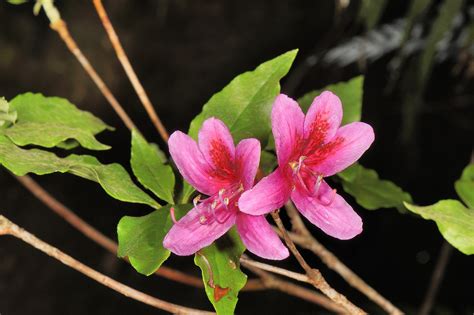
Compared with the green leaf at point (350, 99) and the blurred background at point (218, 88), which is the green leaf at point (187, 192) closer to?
the green leaf at point (350, 99)

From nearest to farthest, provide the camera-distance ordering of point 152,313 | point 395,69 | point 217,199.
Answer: point 217,199
point 395,69
point 152,313

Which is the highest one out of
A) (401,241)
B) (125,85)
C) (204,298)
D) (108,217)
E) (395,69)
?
(125,85)

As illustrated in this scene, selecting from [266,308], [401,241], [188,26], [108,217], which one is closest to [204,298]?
[266,308]

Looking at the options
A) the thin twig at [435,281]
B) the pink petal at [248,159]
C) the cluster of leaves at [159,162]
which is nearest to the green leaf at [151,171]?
the cluster of leaves at [159,162]

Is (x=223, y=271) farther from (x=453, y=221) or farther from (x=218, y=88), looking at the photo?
(x=218, y=88)

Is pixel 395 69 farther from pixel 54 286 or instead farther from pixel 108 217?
pixel 54 286

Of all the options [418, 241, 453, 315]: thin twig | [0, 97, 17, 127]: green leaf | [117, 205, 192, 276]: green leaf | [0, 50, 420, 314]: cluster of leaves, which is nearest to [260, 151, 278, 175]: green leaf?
[0, 50, 420, 314]: cluster of leaves

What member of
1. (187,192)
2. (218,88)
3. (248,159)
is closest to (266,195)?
(248,159)
